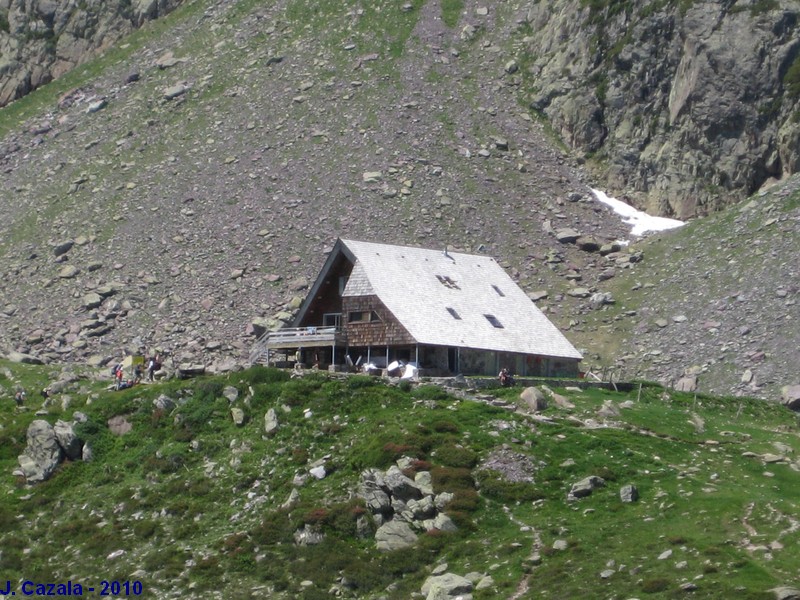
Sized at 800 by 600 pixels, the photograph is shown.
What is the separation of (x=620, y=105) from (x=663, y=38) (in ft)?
22.7

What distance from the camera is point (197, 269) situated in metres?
112

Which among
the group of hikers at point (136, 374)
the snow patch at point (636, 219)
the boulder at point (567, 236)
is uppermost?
the snow patch at point (636, 219)

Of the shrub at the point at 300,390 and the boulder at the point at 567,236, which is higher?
the boulder at the point at 567,236

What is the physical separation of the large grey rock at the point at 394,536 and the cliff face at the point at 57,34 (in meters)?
118

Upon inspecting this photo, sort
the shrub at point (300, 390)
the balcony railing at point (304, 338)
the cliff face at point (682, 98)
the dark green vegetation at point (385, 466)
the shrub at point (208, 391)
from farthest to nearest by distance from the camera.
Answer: the cliff face at point (682, 98) → the balcony railing at point (304, 338) → the shrub at point (208, 391) → the shrub at point (300, 390) → the dark green vegetation at point (385, 466)

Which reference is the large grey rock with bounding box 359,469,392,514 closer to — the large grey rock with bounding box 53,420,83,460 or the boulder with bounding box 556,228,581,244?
the large grey rock with bounding box 53,420,83,460

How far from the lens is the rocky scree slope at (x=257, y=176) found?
109312mm

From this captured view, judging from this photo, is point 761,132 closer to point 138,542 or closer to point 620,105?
point 620,105

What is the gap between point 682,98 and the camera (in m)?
126

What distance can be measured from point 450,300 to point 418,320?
401 cm

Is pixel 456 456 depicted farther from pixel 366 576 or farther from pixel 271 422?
pixel 271 422

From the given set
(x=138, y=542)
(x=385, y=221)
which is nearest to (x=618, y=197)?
(x=385, y=221)

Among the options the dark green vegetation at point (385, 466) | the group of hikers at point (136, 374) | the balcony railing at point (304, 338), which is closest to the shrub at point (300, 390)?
the dark green vegetation at point (385, 466)

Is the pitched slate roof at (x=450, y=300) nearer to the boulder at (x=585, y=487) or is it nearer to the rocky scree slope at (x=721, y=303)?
the rocky scree slope at (x=721, y=303)
